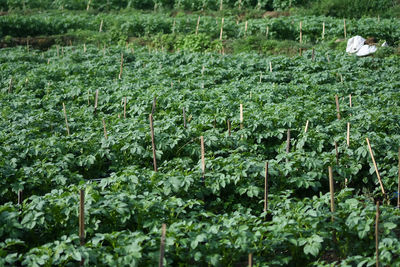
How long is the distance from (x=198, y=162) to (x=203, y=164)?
1.31ft

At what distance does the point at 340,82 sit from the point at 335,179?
4.34 m

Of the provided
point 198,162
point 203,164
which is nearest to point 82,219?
point 203,164

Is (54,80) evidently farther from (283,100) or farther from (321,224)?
(321,224)

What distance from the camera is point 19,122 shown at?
7535 millimetres

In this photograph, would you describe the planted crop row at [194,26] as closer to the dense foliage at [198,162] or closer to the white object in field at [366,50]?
the white object in field at [366,50]

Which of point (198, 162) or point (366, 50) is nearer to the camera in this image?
point (198, 162)

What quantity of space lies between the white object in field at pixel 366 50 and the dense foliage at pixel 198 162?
3.13ft

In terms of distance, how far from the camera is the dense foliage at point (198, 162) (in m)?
4.14

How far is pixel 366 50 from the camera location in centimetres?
1224

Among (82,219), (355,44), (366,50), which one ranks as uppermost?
(355,44)

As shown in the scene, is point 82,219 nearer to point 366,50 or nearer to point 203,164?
point 203,164

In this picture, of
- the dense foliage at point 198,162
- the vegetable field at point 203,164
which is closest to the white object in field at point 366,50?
the dense foliage at point 198,162

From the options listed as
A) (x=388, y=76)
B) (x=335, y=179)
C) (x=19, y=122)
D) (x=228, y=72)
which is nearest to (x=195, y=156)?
(x=335, y=179)

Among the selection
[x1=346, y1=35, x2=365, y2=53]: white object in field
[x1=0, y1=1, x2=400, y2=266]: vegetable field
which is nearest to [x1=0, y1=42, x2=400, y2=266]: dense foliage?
[x1=0, y1=1, x2=400, y2=266]: vegetable field
